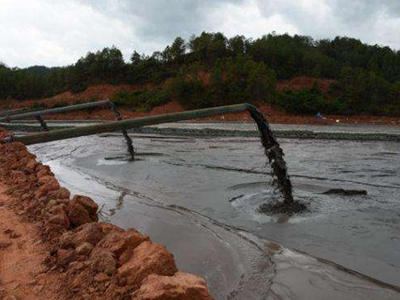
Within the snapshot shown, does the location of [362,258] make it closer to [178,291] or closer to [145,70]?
[178,291]

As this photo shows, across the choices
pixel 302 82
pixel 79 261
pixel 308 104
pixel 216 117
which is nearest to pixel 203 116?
pixel 79 261

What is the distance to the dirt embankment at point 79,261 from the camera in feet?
9.07

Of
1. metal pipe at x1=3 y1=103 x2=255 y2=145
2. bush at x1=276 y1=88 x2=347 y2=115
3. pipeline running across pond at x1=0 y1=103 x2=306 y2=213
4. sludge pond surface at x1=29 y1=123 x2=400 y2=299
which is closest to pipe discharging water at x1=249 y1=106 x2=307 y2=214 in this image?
pipeline running across pond at x1=0 y1=103 x2=306 y2=213

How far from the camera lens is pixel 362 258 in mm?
4898

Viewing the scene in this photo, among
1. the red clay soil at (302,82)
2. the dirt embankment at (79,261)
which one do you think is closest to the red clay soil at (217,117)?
the red clay soil at (302,82)

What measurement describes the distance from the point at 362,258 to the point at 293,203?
2.37 metres

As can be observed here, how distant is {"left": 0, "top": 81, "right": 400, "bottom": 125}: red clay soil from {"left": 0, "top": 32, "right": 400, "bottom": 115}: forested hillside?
3.56 feet

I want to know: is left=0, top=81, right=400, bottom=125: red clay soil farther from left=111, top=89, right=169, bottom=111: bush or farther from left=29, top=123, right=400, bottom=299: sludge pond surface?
left=29, top=123, right=400, bottom=299: sludge pond surface

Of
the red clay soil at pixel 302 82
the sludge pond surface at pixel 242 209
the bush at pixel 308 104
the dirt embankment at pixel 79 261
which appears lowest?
the sludge pond surface at pixel 242 209

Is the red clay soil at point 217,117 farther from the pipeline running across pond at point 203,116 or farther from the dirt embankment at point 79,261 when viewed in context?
the dirt embankment at point 79,261

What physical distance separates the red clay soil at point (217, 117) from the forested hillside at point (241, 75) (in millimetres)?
1086

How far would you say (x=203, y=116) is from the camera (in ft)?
19.8

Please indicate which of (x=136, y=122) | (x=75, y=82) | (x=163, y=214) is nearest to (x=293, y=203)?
(x=163, y=214)

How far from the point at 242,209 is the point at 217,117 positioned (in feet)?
114
